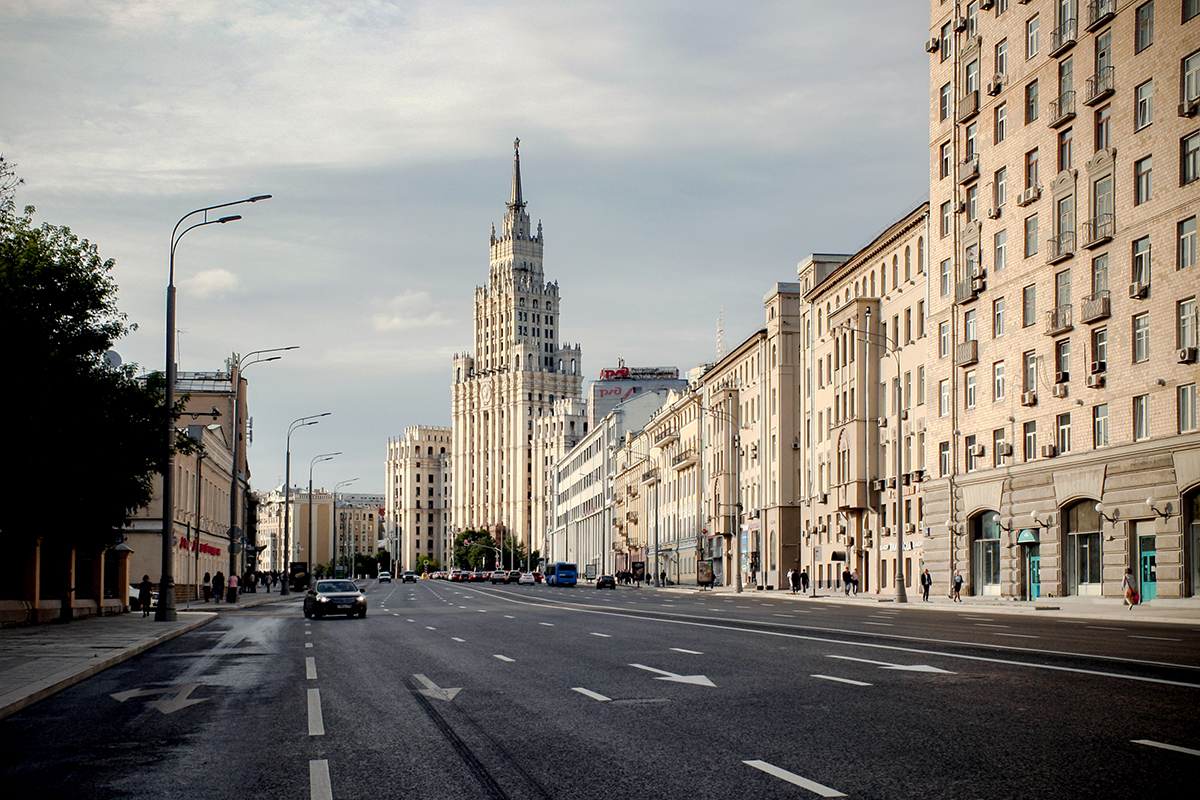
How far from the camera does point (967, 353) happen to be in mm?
52688

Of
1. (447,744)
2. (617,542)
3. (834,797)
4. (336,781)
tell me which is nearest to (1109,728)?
(834,797)

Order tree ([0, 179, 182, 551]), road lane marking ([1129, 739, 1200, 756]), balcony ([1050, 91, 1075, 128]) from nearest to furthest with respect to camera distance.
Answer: road lane marking ([1129, 739, 1200, 756])
tree ([0, 179, 182, 551])
balcony ([1050, 91, 1075, 128])

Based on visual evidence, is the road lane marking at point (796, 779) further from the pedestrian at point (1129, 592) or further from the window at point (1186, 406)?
the window at point (1186, 406)

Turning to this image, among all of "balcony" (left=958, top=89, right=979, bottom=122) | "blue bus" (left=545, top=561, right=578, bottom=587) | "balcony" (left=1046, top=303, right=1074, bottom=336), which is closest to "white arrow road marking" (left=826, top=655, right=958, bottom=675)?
"balcony" (left=1046, top=303, right=1074, bottom=336)

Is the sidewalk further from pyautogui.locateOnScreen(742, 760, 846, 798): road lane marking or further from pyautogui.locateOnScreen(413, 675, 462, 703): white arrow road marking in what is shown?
pyautogui.locateOnScreen(742, 760, 846, 798): road lane marking

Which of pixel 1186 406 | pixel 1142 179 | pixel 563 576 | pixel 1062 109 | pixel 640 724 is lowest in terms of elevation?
pixel 563 576

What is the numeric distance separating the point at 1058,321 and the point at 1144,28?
10.6m

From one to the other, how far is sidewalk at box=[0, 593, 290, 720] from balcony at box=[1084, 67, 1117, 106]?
34.8 meters

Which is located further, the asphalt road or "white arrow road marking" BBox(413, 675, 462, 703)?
"white arrow road marking" BBox(413, 675, 462, 703)

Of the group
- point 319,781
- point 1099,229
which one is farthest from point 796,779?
point 1099,229

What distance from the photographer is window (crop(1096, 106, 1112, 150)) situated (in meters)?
43.2

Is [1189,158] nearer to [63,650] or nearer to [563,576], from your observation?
[63,650]

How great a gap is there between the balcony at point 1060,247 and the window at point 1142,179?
356cm

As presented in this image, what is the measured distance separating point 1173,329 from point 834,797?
35944mm
